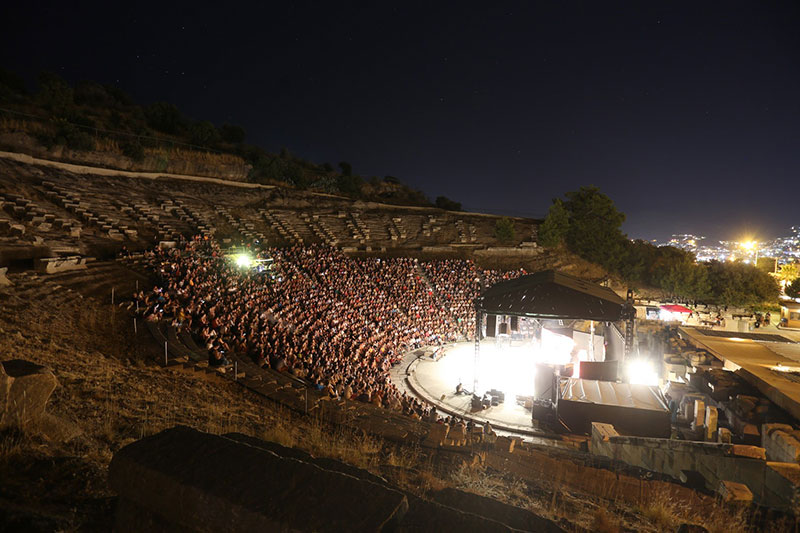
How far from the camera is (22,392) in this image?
396 centimetres

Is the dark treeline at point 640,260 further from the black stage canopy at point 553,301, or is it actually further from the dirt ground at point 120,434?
the dirt ground at point 120,434

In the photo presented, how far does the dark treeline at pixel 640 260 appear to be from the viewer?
121 feet

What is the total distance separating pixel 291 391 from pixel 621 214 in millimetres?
45311

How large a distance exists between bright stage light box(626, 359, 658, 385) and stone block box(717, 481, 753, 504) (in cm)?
951

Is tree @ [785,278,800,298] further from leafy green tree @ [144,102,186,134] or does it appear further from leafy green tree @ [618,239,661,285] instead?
leafy green tree @ [144,102,186,134]

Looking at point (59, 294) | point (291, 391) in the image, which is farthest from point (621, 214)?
point (59, 294)

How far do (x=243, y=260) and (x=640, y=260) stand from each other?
4031 centimetres

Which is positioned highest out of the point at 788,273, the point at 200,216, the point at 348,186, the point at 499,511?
the point at 348,186

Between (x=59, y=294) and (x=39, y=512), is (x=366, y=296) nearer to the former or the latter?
(x=59, y=294)

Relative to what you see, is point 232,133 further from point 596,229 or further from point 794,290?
point 794,290

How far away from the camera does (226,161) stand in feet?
131

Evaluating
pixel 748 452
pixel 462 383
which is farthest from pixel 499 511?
pixel 462 383

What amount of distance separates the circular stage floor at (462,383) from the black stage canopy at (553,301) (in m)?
3.04

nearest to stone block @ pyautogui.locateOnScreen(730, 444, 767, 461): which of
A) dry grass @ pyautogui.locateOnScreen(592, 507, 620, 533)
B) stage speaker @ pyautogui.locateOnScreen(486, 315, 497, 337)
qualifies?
dry grass @ pyautogui.locateOnScreen(592, 507, 620, 533)
